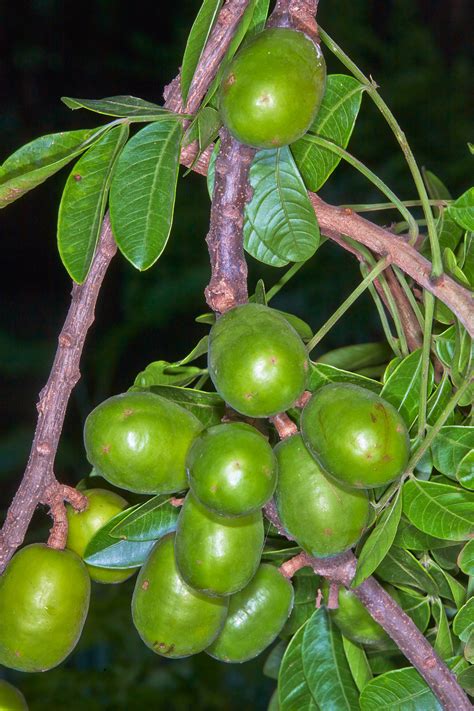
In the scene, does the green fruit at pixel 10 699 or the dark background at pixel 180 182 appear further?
the dark background at pixel 180 182

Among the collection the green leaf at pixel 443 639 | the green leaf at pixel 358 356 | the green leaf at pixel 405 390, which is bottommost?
the green leaf at pixel 443 639

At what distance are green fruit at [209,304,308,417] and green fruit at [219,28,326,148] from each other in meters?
0.13

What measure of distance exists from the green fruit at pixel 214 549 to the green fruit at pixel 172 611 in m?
0.04

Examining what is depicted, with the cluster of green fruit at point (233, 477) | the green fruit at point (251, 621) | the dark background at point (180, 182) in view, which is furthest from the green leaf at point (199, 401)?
the dark background at point (180, 182)

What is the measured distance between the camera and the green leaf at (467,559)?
83 cm

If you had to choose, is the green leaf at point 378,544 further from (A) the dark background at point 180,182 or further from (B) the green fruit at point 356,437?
(A) the dark background at point 180,182

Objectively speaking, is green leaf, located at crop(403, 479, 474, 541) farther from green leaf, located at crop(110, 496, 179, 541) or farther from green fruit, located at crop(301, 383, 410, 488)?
green leaf, located at crop(110, 496, 179, 541)

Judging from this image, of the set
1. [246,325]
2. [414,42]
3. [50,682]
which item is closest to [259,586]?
[246,325]

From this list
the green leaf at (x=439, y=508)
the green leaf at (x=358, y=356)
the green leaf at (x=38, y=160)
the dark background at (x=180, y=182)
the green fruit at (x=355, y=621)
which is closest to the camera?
the green leaf at (x=38, y=160)

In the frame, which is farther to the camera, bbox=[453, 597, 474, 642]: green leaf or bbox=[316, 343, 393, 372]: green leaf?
bbox=[316, 343, 393, 372]: green leaf

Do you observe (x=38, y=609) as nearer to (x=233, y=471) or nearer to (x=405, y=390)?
(x=233, y=471)

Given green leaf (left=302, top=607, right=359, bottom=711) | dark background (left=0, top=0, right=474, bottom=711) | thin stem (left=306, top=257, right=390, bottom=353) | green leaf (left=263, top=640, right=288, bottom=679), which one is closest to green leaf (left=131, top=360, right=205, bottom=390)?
thin stem (left=306, top=257, right=390, bottom=353)

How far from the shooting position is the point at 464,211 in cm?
81

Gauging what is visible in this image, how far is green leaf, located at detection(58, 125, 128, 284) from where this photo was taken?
0.73m
